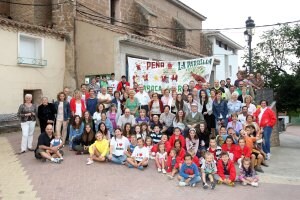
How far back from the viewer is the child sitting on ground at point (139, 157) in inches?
340

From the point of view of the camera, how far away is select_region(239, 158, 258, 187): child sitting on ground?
25.4ft

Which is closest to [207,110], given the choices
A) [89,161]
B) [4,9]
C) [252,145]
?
[252,145]

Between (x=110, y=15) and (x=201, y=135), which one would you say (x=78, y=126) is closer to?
(x=201, y=135)

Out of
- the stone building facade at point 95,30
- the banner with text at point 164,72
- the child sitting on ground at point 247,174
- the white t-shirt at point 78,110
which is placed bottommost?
the child sitting on ground at point 247,174

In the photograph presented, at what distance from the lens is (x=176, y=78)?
13312 mm

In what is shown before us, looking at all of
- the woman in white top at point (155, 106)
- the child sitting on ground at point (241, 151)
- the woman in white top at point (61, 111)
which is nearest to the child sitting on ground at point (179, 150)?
the child sitting on ground at point (241, 151)

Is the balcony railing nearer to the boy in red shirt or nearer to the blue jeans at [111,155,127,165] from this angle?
the blue jeans at [111,155,127,165]

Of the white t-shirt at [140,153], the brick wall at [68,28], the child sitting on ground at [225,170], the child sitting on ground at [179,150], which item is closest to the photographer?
the child sitting on ground at [225,170]

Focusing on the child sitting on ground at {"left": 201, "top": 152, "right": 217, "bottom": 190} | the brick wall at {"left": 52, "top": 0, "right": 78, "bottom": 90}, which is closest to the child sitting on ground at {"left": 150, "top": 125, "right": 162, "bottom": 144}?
the child sitting on ground at {"left": 201, "top": 152, "right": 217, "bottom": 190}

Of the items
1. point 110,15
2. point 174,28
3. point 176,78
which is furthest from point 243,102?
point 174,28

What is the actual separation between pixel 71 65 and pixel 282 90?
508 inches

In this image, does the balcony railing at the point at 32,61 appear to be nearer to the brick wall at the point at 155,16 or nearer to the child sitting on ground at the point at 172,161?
the brick wall at the point at 155,16

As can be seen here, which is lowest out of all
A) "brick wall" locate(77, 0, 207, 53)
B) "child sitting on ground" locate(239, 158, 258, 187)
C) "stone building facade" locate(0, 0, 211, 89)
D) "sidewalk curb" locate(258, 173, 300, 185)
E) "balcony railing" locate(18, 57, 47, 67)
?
"sidewalk curb" locate(258, 173, 300, 185)

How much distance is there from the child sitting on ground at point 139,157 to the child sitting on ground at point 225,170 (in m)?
1.86
